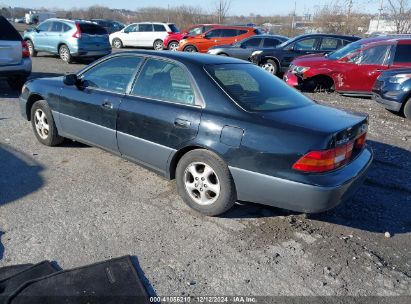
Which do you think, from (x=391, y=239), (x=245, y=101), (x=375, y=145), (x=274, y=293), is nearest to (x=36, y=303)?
(x=274, y=293)

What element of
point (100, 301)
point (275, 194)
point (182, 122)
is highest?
point (182, 122)

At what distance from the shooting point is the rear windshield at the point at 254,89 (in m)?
3.61

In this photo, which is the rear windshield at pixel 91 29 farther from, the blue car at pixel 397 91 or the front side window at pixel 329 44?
the blue car at pixel 397 91

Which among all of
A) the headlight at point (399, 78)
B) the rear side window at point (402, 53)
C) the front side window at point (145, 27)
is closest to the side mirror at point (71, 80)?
the headlight at point (399, 78)

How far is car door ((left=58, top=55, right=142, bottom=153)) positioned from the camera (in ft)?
14.2

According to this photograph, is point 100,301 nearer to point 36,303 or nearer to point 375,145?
point 36,303

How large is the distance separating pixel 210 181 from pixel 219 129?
0.54m

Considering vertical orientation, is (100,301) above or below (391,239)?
above

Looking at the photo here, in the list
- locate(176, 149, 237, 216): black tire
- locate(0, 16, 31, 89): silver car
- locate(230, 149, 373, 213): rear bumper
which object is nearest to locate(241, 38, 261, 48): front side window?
locate(0, 16, 31, 89): silver car

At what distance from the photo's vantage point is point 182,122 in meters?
3.65

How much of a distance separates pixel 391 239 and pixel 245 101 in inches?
73.3

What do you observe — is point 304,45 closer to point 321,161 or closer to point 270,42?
point 270,42

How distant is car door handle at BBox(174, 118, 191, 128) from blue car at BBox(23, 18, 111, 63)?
1239 centimetres

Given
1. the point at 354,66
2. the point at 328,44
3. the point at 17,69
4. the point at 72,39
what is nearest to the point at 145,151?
the point at 17,69
